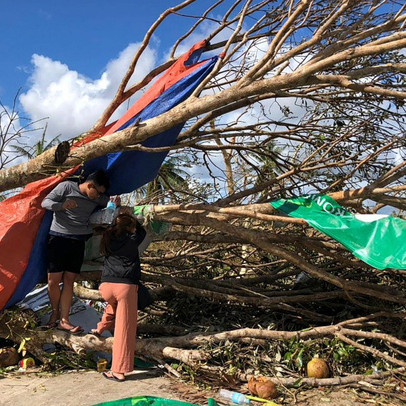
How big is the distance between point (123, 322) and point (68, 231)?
3.22 feet

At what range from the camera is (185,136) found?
196 inches

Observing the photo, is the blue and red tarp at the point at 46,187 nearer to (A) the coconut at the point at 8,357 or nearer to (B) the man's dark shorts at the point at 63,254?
(B) the man's dark shorts at the point at 63,254

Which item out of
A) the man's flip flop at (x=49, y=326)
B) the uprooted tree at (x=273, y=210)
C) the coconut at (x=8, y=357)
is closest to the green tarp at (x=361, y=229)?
the uprooted tree at (x=273, y=210)

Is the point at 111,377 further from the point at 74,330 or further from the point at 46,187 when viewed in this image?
the point at 46,187

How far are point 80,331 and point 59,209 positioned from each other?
1.13 meters

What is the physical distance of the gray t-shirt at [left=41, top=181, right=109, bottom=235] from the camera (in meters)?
4.30

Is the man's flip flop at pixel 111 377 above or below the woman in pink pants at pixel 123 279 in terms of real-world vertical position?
below

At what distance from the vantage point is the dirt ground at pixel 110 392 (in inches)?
136

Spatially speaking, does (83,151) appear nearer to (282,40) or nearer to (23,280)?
(23,280)

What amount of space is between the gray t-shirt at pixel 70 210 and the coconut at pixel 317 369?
2.27 m

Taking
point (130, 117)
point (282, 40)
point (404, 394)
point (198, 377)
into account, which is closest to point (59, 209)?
point (130, 117)

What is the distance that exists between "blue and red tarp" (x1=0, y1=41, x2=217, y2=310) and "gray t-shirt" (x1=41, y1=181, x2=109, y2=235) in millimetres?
148

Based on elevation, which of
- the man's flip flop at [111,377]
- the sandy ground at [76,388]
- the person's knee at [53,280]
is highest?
the person's knee at [53,280]

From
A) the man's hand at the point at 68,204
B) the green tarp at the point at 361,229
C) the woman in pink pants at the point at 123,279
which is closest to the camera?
the green tarp at the point at 361,229
